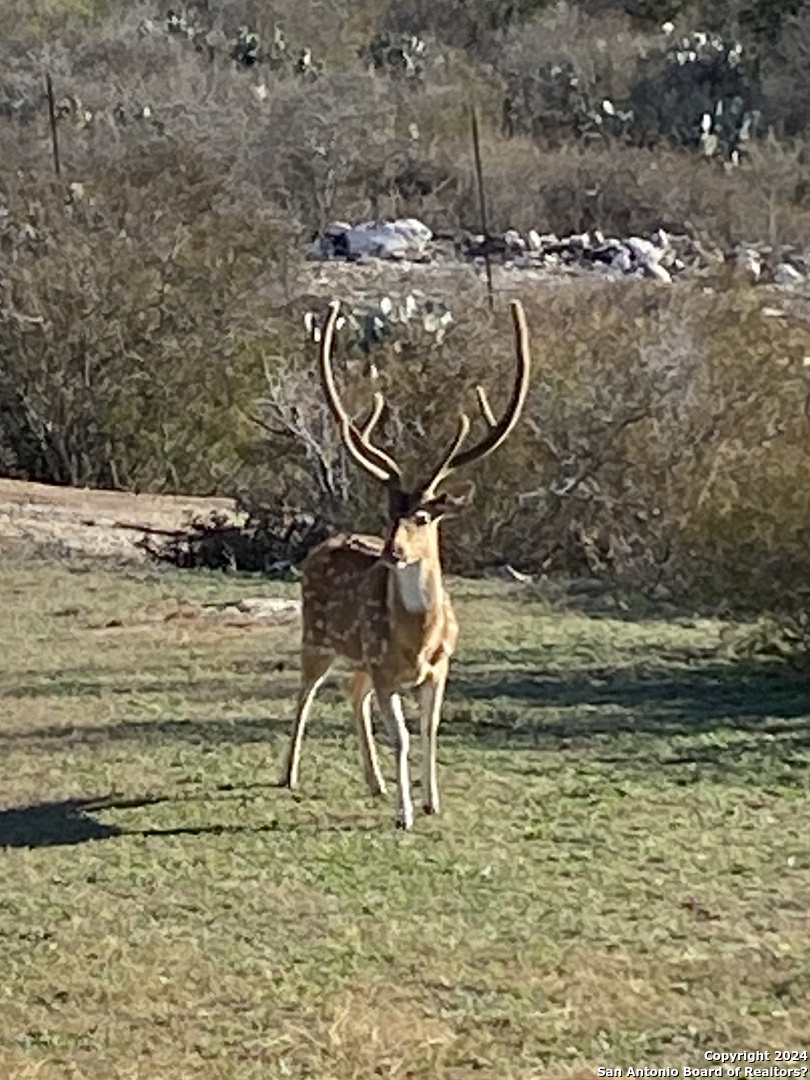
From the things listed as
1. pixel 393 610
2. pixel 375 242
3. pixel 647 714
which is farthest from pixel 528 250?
pixel 393 610

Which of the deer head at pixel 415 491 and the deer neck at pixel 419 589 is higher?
the deer head at pixel 415 491

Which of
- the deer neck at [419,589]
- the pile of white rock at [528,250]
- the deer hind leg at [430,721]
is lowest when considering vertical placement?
the pile of white rock at [528,250]

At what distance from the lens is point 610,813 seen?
1059cm

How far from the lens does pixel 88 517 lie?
20.5 m

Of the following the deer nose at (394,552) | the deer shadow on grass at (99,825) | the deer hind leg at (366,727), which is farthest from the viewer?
the deer hind leg at (366,727)

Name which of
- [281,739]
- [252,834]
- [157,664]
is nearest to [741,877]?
[252,834]

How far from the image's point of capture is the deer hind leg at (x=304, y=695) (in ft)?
35.9

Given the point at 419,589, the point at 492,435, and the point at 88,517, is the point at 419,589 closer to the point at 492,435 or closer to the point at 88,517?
the point at 492,435

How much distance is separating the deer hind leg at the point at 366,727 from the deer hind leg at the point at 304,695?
0.48 feet

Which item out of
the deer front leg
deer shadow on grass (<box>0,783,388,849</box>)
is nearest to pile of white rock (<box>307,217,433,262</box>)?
deer shadow on grass (<box>0,783,388,849</box>)

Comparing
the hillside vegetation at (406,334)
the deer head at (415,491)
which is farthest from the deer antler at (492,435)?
the hillside vegetation at (406,334)

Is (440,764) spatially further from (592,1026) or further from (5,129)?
(5,129)

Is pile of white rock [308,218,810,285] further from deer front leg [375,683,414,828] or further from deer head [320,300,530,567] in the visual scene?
deer front leg [375,683,414,828]

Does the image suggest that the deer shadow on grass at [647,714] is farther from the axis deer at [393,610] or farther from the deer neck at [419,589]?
the deer neck at [419,589]
